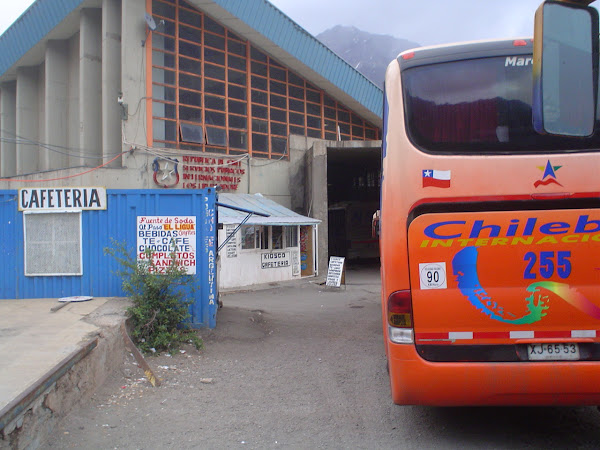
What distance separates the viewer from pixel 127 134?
55.8 ft

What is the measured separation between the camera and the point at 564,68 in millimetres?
2645

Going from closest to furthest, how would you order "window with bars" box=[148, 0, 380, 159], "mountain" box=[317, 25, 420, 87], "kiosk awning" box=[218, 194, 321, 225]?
"kiosk awning" box=[218, 194, 321, 225]
"window with bars" box=[148, 0, 380, 159]
"mountain" box=[317, 25, 420, 87]

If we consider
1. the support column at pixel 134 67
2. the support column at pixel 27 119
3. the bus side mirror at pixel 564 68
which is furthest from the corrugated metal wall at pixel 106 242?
the support column at pixel 27 119

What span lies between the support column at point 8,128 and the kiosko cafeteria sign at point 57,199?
18.0 m

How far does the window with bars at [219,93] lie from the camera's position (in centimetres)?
1806

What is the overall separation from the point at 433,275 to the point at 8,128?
26733 millimetres

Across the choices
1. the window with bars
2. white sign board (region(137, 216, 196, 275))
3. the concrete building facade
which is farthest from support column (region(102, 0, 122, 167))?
white sign board (region(137, 216, 196, 275))

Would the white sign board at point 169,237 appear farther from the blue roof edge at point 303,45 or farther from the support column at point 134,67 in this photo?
the blue roof edge at point 303,45

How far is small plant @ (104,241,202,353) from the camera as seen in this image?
7.32 metres

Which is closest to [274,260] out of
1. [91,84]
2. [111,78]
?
[111,78]

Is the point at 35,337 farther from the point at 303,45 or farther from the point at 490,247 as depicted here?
the point at 303,45

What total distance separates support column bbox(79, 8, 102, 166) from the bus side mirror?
1806 cm

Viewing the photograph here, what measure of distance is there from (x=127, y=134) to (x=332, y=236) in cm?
1412

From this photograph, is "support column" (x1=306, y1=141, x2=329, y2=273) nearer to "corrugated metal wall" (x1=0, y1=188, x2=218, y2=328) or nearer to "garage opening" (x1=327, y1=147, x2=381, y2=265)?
"garage opening" (x1=327, y1=147, x2=381, y2=265)
